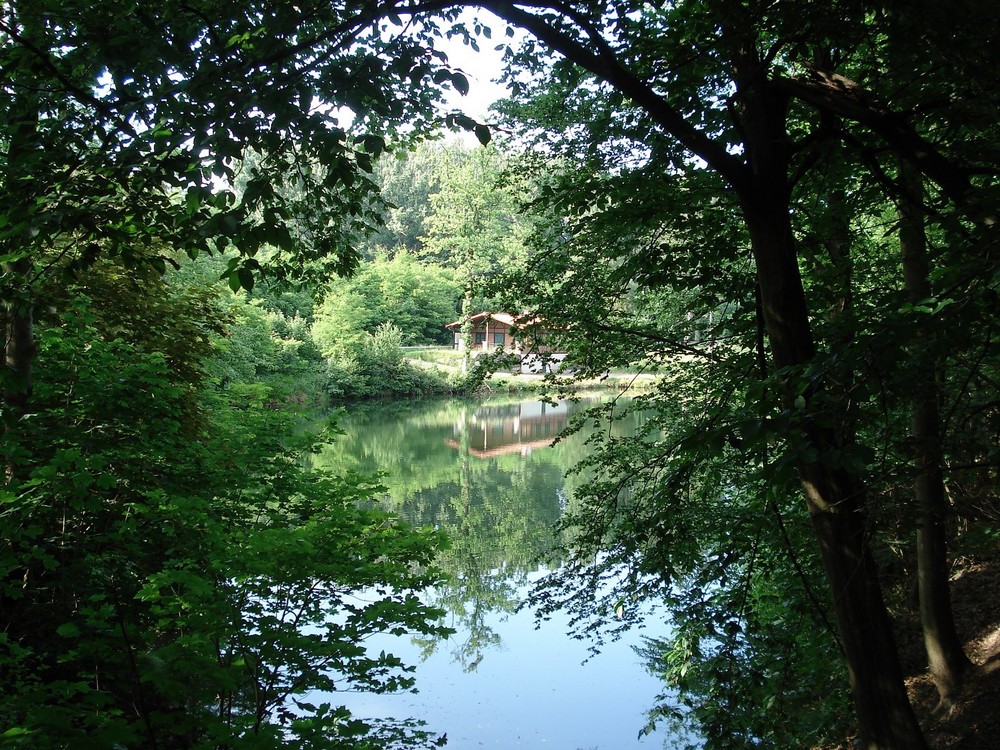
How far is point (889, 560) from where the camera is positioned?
19.6 feet

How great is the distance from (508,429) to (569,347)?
23734 mm

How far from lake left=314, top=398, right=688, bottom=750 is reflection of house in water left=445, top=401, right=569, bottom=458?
138 inches

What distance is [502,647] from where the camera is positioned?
964 cm

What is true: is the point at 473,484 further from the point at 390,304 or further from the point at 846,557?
the point at 390,304

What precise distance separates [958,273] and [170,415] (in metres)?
4.97

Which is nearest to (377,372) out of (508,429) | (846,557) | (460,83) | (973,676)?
(508,429)

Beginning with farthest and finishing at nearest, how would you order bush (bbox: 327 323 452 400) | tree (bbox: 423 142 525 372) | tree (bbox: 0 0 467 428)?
bush (bbox: 327 323 452 400) → tree (bbox: 423 142 525 372) → tree (bbox: 0 0 467 428)

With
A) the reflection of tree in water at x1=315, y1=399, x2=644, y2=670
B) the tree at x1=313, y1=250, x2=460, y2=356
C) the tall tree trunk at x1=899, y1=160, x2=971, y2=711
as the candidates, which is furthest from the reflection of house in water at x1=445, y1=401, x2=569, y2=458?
the tall tree trunk at x1=899, y1=160, x2=971, y2=711

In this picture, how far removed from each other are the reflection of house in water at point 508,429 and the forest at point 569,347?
15787 millimetres

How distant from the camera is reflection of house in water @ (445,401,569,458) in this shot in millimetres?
24625

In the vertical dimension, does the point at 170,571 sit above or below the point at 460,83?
below

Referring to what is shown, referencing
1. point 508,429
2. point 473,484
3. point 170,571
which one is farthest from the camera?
point 508,429

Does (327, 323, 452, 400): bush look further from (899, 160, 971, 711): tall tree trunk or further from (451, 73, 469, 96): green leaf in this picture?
(451, 73, 469, 96): green leaf

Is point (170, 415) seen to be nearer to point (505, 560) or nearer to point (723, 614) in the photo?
point (723, 614)
